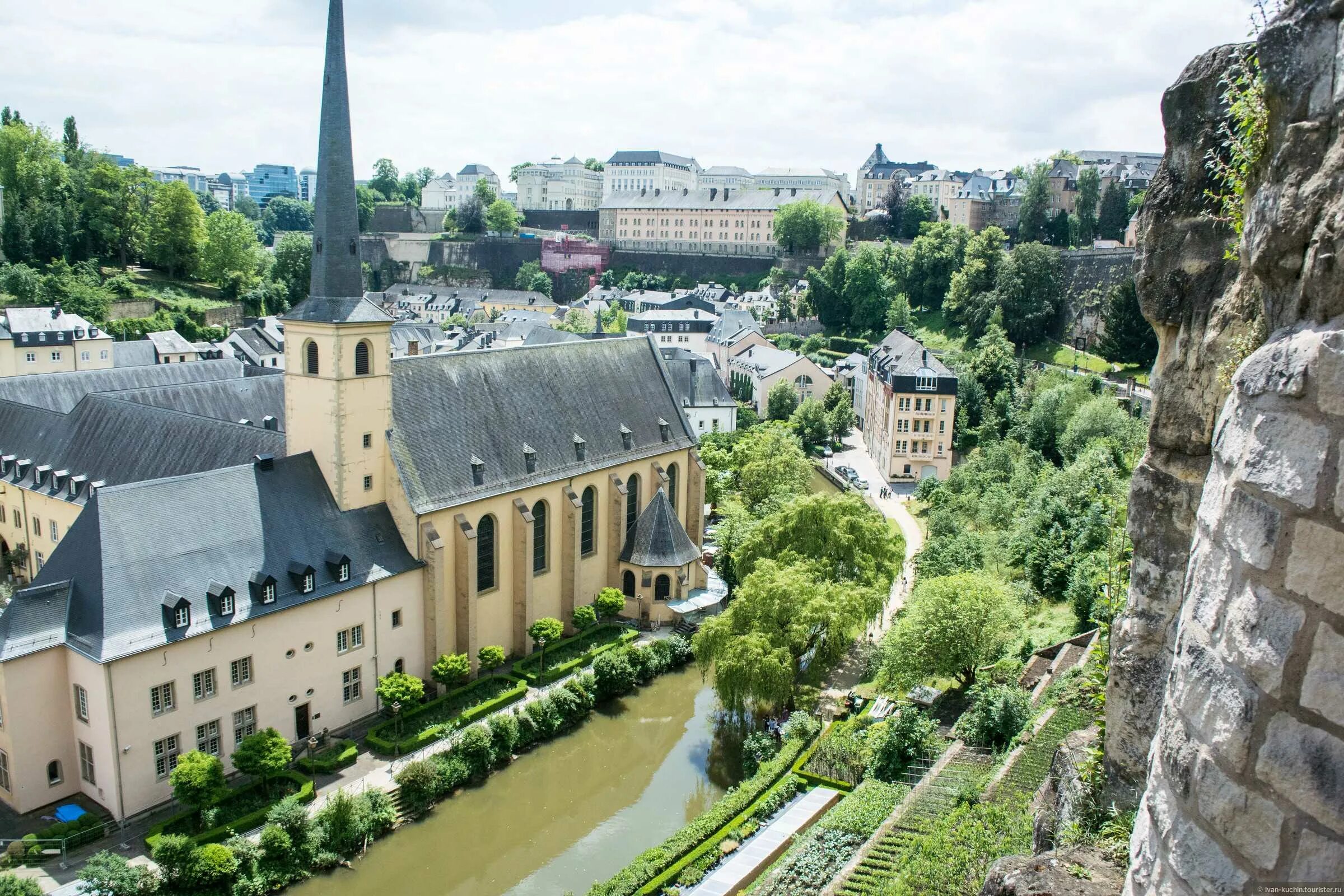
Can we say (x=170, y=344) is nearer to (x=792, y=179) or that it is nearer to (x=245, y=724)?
(x=245, y=724)

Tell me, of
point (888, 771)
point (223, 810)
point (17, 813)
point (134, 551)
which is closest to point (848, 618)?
point (888, 771)

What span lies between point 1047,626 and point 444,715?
2008 centimetres

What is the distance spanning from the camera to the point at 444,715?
32.2 metres

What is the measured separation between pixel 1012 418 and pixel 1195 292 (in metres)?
54.3

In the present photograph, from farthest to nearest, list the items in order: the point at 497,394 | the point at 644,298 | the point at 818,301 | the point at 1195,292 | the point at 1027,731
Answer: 1. the point at 644,298
2. the point at 818,301
3. the point at 497,394
4. the point at 1027,731
5. the point at 1195,292

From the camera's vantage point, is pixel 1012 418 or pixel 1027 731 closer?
pixel 1027 731

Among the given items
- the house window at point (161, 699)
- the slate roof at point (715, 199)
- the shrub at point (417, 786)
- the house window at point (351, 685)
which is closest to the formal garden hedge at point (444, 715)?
the house window at point (351, 685)

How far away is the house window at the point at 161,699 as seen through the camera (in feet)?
86.2

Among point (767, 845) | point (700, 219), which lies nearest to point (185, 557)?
point (767, 845)

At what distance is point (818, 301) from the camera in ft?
338

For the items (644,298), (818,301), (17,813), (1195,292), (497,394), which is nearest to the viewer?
(1195,292)

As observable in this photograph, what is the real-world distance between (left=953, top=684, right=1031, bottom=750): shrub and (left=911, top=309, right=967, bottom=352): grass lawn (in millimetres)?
55521

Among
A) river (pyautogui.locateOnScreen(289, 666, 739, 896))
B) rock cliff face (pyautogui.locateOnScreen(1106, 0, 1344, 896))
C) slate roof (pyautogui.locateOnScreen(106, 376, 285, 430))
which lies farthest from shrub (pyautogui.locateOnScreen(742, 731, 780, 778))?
rock cliff face (pyautogui.locateOnScreen(1106, 0, 1344, 896))

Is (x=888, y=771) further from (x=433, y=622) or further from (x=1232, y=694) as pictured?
(x=1232, y=694)
